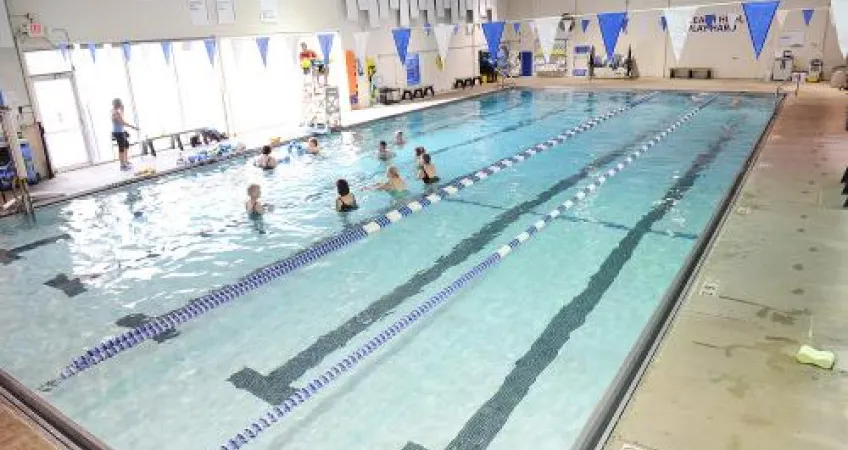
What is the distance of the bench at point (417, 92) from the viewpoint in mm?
20375

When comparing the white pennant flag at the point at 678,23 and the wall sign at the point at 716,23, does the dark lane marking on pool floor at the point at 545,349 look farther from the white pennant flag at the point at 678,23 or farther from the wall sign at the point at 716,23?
the wall sign at the point at 716,23

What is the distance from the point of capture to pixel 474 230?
7.76 metres

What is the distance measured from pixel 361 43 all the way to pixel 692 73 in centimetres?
1264

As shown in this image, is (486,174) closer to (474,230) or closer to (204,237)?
(474,230)

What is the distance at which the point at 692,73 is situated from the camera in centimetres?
2195

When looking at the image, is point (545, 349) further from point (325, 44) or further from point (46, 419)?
point (325, 44)

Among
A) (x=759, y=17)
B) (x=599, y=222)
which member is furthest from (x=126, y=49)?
(x=759, y=17)

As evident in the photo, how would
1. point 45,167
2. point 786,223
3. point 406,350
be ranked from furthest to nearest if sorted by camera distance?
point 45,167 → point 786,223 → point 406,350

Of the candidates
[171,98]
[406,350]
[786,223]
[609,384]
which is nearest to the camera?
[609,384]

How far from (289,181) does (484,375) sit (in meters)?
7.15

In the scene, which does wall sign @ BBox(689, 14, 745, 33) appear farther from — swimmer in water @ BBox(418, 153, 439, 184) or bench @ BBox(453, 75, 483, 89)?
swimmer in water @ BBox(418, 153, 439, 184)

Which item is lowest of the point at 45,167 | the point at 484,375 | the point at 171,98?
the point at 484,375

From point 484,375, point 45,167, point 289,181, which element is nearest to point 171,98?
point 45,167

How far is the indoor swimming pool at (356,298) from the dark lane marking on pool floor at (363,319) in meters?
0.02
